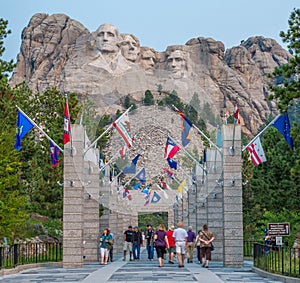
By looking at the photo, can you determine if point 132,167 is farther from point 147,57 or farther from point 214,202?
point 147,57

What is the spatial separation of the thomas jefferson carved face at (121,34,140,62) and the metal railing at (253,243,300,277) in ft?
441

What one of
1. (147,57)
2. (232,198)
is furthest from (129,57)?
(232,198)

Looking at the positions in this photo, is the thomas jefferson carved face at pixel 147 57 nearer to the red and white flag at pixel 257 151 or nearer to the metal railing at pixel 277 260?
the red and white flag at pixel 257 151

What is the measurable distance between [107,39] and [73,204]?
126 meters

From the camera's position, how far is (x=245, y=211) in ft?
151

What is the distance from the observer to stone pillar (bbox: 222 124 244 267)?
80.0 ft

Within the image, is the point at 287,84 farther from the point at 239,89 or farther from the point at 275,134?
the point at 239,89

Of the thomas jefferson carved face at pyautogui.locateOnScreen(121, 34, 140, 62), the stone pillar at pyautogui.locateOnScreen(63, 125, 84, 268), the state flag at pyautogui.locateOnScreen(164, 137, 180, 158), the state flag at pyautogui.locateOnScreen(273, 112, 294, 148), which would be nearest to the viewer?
the stone pillar at pyautogui.locateOnScreen(63, 125, 84, 268)

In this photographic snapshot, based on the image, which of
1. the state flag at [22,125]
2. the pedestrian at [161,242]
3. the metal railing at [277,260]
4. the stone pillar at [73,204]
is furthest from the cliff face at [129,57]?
the metal railing at [277,260]

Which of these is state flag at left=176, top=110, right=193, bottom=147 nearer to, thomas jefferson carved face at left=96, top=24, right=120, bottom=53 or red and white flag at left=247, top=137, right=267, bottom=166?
red and white flag at left=247, top=137, right=267, bottom=166

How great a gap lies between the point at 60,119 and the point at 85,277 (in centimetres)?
2440

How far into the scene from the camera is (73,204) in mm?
24859

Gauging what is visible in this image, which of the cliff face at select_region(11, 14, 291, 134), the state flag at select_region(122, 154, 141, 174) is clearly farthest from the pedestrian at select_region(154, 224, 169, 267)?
the cliff face at select_region(11, 14, 291, 134)

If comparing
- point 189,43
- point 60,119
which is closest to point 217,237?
point 60,119
